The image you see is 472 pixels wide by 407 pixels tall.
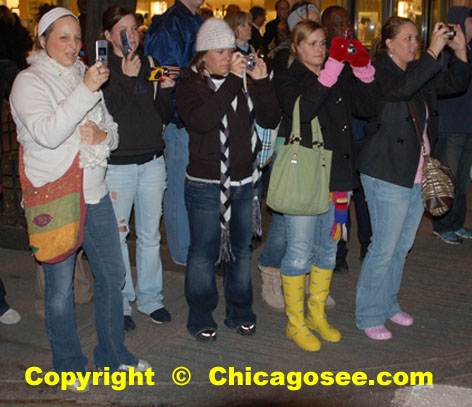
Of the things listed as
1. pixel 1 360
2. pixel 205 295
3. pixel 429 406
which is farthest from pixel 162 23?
pixel 429 406

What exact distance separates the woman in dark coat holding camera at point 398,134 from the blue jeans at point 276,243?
701mm

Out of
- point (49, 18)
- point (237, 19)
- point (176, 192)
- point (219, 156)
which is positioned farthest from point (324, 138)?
point (237, 19)

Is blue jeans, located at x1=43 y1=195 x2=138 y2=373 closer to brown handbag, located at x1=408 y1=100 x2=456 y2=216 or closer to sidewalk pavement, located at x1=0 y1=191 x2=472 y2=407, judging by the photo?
sidewalk pavement, located at x1=0 y1=191 x2=472 y2=407

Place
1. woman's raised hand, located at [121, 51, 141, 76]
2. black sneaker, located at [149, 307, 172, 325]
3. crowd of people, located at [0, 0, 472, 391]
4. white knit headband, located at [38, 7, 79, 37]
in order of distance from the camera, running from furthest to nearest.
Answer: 1. black sneaker, located at [149, 307, 172, 325]
2. woman's raised hand, located at [121, 51, 141, 76]
3. crowd of people, located at [0, 0, 472, 391]
4. white knit headband, located at [38, 7, 79, 37]

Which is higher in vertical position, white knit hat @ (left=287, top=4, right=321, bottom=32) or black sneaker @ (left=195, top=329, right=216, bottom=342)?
white knit hat @ (left=287, top=4, right=321, bottom=32)

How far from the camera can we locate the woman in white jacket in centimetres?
374

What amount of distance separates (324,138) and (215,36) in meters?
1.03

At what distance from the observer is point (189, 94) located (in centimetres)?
466

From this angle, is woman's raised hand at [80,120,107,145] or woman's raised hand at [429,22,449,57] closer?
woman's raised hand at [80,120,107,145]

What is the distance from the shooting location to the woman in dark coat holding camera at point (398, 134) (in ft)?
15.4

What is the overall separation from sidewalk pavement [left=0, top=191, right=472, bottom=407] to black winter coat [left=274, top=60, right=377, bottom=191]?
1215 mm

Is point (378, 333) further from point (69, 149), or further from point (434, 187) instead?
point (69, 149)

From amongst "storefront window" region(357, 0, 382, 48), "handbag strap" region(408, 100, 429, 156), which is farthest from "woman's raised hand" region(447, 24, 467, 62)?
"storefront window" region(357, 0, 382, 48)

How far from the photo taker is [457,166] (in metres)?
7.52
